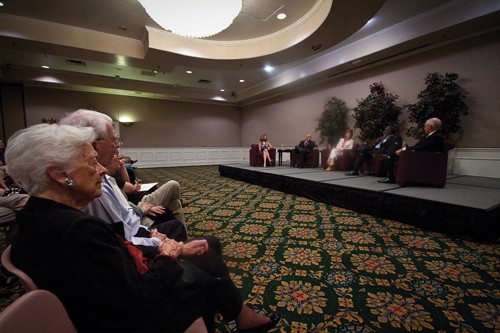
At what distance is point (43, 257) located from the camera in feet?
2.19

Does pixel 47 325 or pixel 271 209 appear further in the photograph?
pixel 271 209

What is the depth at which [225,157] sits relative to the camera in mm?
12469

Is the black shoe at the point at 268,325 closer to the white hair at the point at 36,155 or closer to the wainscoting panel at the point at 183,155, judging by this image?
the white hair at the point at 36,155

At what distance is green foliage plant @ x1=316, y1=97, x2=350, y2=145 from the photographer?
6.92 metres

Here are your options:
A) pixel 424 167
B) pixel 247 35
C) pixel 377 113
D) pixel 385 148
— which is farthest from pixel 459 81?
pixel 247 35

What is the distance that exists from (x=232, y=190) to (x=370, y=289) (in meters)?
3.70

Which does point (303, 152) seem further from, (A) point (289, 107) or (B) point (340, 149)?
(A) point (289, 107)

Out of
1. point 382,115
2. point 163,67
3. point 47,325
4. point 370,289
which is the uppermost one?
point 163,67

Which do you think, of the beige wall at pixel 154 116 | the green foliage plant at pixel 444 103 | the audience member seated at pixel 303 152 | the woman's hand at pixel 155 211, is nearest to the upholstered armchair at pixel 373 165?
the green foliage plant at pixel 444 103

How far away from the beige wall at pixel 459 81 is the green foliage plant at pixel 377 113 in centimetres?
38

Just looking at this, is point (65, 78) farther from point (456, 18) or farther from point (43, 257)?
point (456, 18)

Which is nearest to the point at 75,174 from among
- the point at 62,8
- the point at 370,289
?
the point at 370,289

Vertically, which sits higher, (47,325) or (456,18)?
(456,18)

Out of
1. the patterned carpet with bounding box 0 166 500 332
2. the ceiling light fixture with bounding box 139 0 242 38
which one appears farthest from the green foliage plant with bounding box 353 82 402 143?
the ceiling light fixture with bounding box 139 0 242 38
